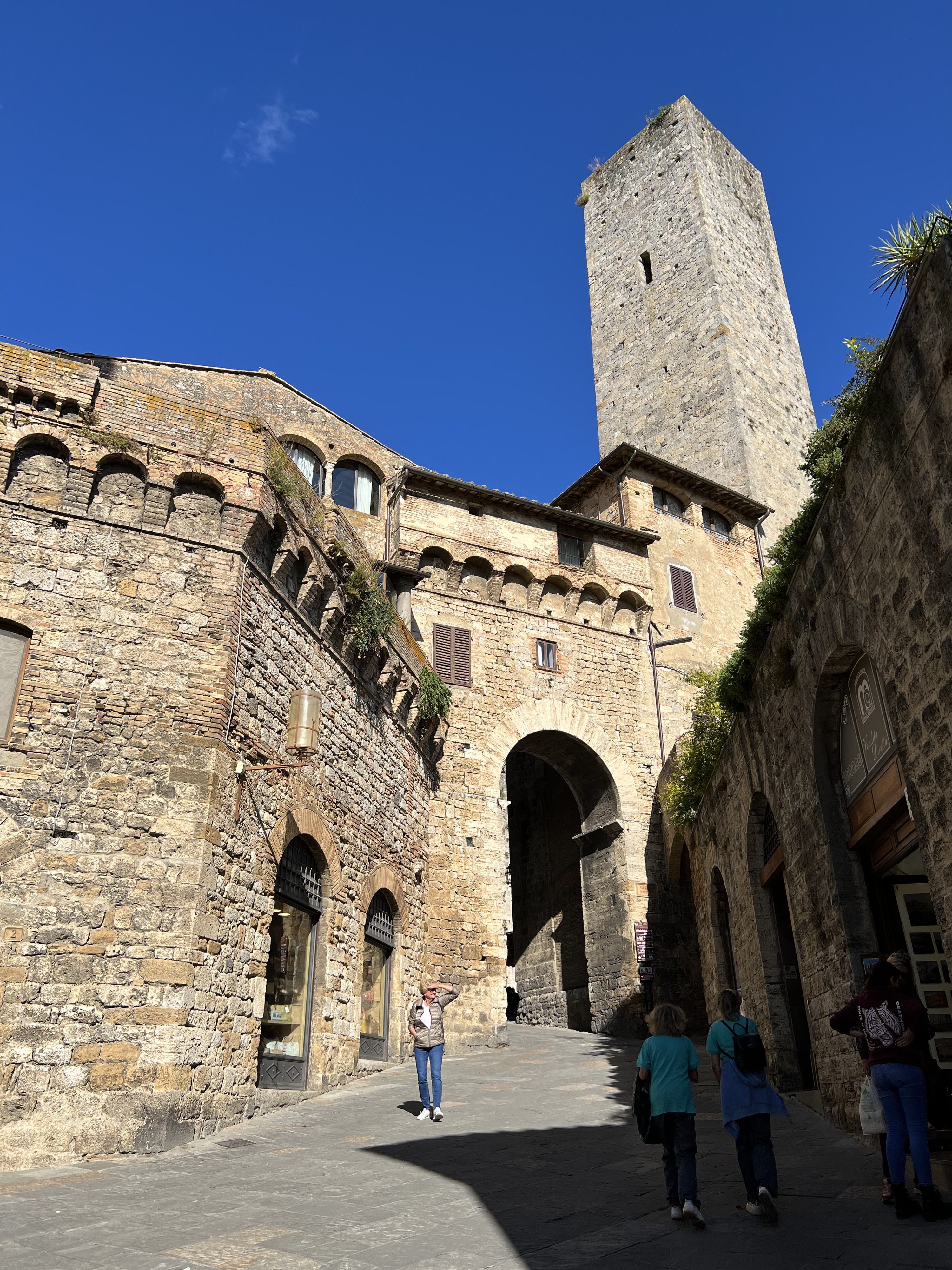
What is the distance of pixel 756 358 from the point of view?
102ft

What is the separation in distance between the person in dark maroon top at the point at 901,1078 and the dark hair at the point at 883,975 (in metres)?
0.02

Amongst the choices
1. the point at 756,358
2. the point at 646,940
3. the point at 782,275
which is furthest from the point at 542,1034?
the point at 782,275

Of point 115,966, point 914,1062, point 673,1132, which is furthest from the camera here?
point 115,966

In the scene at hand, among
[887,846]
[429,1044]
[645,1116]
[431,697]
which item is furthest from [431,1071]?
[431,697]

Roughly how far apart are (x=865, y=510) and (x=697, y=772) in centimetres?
1050

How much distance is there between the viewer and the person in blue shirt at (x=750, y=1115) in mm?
5055

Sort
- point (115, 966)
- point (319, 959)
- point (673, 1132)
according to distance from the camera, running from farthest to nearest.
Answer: point (319, 959) < point (115, 966) < point (673, 1132)

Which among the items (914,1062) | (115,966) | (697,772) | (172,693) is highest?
(697,772)

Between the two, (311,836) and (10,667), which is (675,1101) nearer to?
(311,836)

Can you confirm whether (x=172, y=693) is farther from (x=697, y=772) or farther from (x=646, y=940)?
(x=646, y=940)

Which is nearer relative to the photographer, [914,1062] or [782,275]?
[914,1062]

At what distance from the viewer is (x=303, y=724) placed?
32.9 feet

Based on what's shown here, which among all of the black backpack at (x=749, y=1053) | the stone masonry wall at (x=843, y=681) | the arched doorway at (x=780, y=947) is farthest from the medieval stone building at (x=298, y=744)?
the black backpack at (x=749, y=1053)

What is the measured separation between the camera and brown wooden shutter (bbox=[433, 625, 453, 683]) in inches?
752
